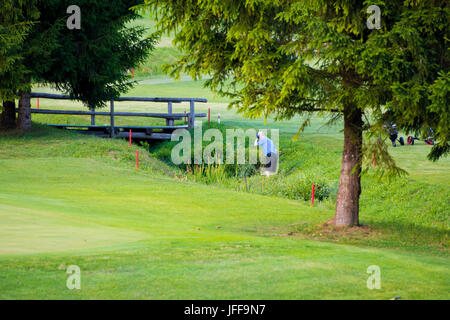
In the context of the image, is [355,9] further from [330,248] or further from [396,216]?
[396,216]

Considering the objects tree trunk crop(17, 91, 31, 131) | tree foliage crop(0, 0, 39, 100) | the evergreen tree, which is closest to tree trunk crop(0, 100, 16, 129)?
tree trunk crop(17, 91, 31, 131)

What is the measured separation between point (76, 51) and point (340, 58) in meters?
15.5

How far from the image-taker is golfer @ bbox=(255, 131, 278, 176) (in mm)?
25406

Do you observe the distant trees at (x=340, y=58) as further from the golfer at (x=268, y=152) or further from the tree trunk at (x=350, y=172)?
the golfer at (x=268, y=152)

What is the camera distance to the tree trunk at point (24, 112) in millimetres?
25344

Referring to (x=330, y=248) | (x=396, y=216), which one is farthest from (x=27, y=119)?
(x=330, y=248)

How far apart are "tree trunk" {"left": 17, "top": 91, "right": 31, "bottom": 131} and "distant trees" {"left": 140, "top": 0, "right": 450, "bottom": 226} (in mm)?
13301

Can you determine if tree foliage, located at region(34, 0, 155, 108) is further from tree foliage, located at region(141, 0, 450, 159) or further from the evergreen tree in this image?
tree foliage, located at region(141, 0, 450, 159)

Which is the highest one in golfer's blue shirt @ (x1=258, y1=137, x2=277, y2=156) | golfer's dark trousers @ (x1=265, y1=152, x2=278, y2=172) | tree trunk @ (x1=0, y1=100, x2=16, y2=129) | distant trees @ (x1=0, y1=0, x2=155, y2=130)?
distant trees @ (x1=0, y1=0, x2=155, y2=130)

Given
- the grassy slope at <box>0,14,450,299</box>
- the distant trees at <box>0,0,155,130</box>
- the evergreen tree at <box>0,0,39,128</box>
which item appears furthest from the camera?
the distant trees at <box>0,0,155,130</box>

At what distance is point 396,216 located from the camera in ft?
63.6

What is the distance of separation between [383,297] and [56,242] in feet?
14.5
